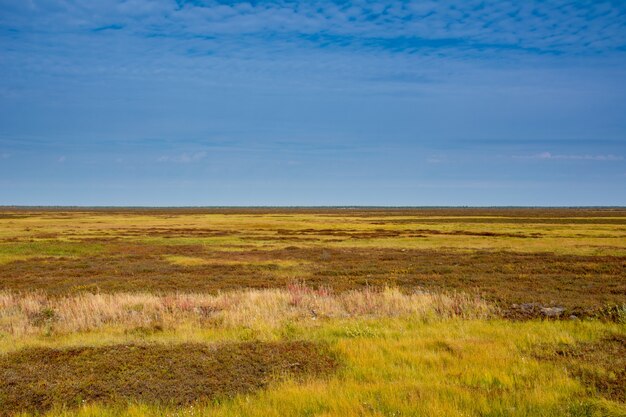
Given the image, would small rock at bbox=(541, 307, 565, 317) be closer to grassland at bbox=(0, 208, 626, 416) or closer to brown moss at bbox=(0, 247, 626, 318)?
grassland at bbox=(0, 208, 626, 416)

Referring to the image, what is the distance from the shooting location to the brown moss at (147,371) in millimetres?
7559

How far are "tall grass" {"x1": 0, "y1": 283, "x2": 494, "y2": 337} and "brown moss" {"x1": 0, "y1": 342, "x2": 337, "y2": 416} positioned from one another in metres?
3.16

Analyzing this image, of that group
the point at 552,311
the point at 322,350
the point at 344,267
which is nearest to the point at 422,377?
the point at 322,350

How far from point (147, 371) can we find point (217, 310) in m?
7.60

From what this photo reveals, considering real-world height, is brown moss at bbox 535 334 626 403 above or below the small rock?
above

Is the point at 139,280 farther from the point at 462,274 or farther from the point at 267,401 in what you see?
the point at 267,401

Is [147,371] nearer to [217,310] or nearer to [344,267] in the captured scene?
[217,310]

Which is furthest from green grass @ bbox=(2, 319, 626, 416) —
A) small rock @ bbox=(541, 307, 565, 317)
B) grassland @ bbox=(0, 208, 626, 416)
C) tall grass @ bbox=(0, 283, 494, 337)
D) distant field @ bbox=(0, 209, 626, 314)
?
distant field @ bbox=(0, 209, 626, 314)

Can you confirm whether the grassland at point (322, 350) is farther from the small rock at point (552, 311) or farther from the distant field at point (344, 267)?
the distant field at point (344, 267)

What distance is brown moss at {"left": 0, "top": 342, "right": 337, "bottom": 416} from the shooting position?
24.8 feet

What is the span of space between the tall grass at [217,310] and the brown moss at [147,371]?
316cm

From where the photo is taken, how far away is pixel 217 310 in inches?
639

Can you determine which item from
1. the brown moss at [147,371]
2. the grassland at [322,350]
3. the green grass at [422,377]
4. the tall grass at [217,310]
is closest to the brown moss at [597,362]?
the grassland at [322,350]

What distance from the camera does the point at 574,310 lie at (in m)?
15.1
